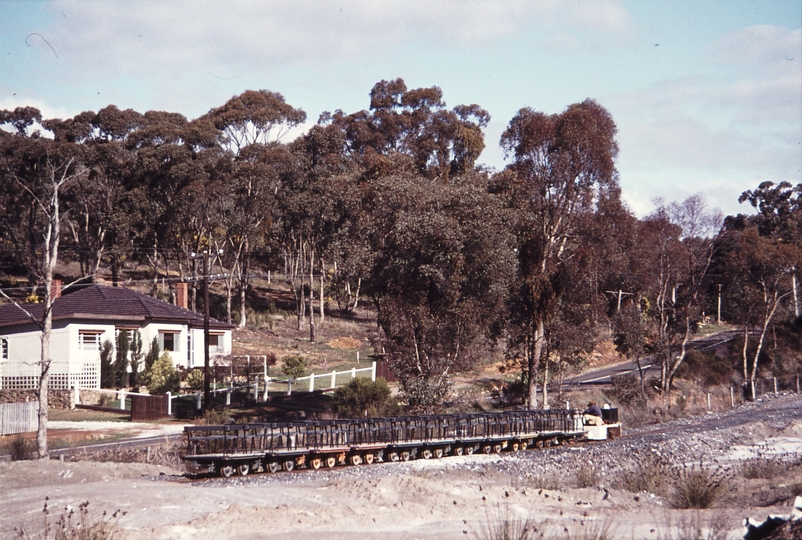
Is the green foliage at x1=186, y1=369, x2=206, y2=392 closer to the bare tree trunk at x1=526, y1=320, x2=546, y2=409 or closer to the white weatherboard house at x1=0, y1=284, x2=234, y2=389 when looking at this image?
the white weatherboard house at x1=0, y1=284, x2=234, y2=389

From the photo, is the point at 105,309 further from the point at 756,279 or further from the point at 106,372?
the point at 756,279

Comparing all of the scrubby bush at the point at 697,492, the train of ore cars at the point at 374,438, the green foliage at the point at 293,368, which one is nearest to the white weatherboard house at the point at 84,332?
the green foliage at the point at 293,368

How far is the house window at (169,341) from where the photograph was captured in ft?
142

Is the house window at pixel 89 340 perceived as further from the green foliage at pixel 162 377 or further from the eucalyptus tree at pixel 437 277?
the eucalyptus tree at pixel 437 277

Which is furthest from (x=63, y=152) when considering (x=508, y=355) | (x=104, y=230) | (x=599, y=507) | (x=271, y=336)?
(x=599, y=507)

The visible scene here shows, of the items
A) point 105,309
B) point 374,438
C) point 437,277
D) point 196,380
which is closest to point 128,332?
point 105,309

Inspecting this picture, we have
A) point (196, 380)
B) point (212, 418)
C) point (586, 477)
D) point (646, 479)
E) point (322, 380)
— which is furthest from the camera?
point (322, 380)

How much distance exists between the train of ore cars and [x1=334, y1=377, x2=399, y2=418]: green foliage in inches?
239

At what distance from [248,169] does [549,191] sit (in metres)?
28.2

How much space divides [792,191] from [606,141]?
62196 millimetres

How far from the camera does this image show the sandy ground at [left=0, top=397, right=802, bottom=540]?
12.7 metres

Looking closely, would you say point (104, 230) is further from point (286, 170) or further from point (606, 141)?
point (606, 141)

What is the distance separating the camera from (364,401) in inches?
1218

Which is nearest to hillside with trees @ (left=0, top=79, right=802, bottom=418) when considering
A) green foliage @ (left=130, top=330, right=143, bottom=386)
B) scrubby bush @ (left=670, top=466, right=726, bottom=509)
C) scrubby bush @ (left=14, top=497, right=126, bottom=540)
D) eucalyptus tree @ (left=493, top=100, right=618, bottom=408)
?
eucalyptus tree @ (left=493, top=100, right=618, bottom=408)
